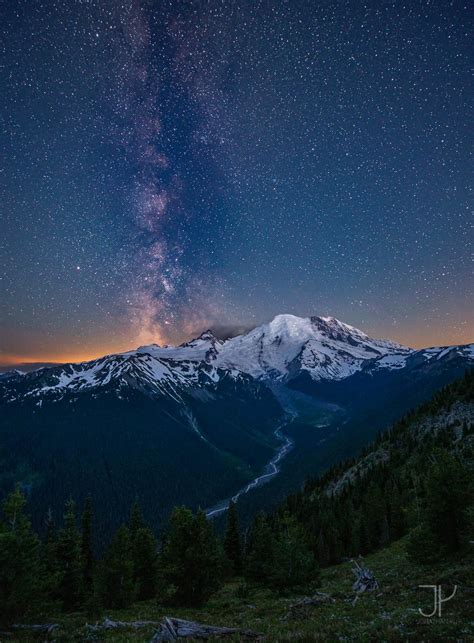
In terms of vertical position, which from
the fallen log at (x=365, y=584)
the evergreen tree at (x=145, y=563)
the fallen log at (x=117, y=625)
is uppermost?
the fallen log at (x=117, y=625)

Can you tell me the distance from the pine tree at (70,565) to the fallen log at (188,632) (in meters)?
22.2

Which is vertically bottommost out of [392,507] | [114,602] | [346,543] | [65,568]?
[346,543]

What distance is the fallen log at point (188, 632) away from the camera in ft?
46.5

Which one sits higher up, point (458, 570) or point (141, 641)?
point (141, 641)

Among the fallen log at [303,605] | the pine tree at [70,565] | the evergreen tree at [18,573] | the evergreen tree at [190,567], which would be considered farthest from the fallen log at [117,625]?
the pine tree at [70,565]

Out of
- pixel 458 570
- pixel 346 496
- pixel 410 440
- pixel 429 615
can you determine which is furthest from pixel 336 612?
pixel 410 440

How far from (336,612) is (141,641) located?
10128 mm

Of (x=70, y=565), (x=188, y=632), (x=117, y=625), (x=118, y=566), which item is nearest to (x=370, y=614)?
(x=188, y=632)

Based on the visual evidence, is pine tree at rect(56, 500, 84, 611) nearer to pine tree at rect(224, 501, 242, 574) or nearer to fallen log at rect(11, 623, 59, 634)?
fallen log at rect(11, 623, 59, 634)

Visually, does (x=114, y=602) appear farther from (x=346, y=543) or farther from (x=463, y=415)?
(x=463, y=415)

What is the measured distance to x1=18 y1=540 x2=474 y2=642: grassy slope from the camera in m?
12.3

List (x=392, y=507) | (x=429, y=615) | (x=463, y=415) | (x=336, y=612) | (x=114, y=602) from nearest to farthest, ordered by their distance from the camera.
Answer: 1. (x=429, y=615)
2. (x=336, y=612)
3. (x=114, y=602)
4. (x=392, y=507)
5. (x=463, y=415)

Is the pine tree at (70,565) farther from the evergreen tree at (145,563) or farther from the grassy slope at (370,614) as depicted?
the evergreen tree at (145,563)

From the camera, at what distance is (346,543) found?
60.4m
